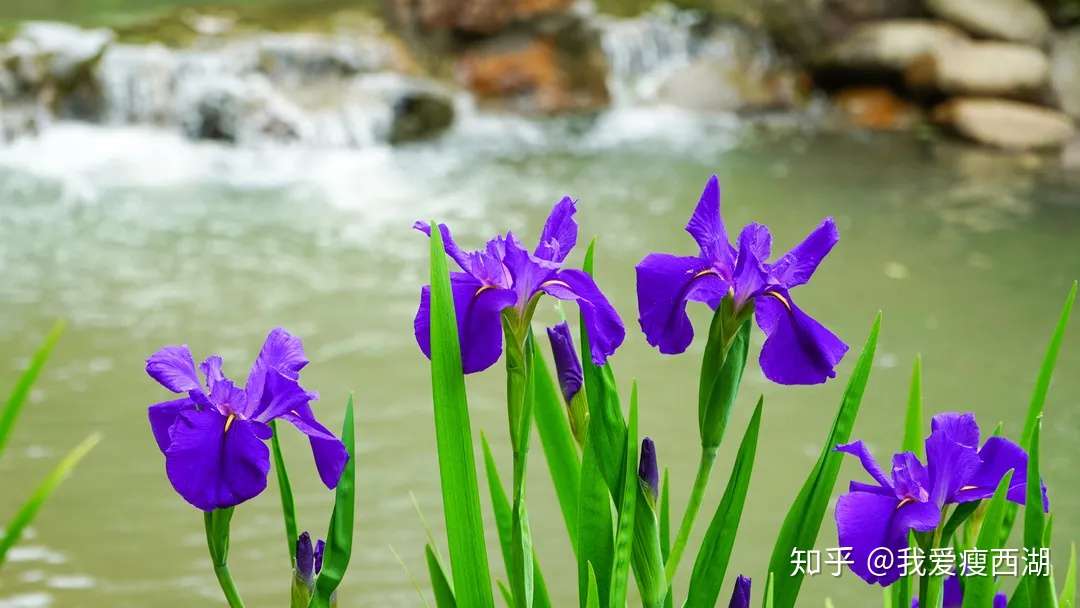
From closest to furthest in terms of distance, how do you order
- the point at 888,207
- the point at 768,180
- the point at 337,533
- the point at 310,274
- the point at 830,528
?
the point at 337,533
the point at 830,528
the point at 310,274
the point at 888,207
the point at 768,180

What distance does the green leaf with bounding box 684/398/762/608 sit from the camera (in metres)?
1.06

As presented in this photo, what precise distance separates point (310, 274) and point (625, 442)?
399cm

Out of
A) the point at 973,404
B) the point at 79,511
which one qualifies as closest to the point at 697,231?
the point at 79,511

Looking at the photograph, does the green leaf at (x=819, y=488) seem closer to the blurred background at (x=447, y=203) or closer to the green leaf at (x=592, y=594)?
the green leaf at (x=592, y=594)

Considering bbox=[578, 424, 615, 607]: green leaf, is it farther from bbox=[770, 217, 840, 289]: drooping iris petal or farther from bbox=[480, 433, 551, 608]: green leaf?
bbox=[770, 217, 840, 289]: drooping iris petal

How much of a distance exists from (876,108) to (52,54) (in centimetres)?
589

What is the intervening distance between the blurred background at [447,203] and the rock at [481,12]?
2 cm

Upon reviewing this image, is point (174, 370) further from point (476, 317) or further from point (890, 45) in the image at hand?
point (890, 45)

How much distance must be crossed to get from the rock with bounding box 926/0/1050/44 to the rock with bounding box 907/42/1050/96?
0.82 ft

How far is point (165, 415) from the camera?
3.17 feet

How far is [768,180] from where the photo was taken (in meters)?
6.61

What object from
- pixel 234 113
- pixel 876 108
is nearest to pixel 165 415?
pixel 234 113

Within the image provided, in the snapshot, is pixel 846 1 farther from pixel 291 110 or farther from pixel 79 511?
pixel 79 511

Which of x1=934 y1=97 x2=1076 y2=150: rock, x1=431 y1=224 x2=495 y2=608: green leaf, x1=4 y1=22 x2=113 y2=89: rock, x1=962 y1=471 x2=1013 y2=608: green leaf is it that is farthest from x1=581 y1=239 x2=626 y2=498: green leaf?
x1=4 y1=22 x2=113 y2=89: rock
